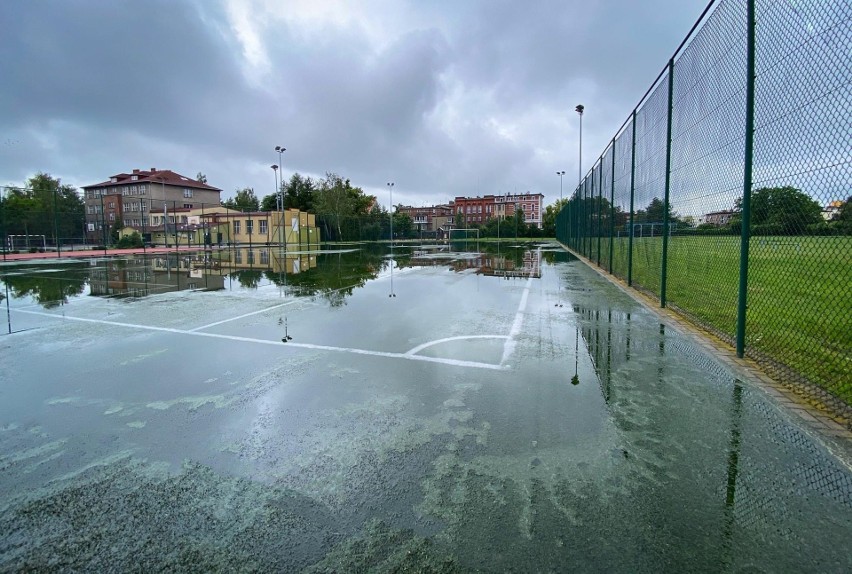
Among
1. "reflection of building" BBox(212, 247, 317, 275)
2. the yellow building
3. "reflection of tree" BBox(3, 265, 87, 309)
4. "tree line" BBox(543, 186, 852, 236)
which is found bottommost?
Result: "reflection of tree" BBox(3, 265, 87, 309)

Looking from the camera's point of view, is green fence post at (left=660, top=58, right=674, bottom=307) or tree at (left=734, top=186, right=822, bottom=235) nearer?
tree at (left=734, top=186, right=822, bottom=235)

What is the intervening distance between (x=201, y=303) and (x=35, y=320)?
8.36 ft

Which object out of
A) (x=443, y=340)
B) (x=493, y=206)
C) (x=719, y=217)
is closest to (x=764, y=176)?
(x=719, y=217)

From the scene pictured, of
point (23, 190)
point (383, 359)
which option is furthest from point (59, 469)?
point (23, 190)

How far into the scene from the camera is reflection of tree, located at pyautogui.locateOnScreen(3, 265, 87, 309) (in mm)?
9992

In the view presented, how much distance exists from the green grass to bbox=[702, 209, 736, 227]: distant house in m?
0.24

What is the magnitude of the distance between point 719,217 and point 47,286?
590 inches

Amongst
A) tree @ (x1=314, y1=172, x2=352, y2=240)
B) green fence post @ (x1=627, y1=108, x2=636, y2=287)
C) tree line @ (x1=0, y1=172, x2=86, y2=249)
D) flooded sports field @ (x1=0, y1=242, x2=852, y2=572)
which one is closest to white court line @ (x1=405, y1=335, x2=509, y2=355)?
flooded sports field @ (x1=0, y1=242, x2=852, y2=572)

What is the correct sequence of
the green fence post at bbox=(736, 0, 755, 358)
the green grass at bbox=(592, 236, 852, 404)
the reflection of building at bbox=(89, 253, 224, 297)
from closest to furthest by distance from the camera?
1. the green grass at bbox=(592, 236, 852, 404)
2. the green fence post at bbox=(736, 0, 755, 358)
3. the reflection of building at bbox=(89, 253, 224, 297)

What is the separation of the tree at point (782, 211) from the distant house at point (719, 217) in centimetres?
44

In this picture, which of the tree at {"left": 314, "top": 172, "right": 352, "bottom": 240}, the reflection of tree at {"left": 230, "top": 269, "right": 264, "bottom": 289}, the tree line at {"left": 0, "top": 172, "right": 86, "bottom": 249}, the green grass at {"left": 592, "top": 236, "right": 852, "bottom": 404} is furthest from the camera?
the tree at {"left": 314, "top": 172, "right": 352, "bottom": 240}

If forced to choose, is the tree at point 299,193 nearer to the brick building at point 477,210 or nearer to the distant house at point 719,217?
the brick building at point 477,210

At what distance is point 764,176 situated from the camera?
16.2ft

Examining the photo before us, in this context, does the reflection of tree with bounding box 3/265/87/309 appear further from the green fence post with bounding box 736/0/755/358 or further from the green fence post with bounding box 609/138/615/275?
the green fence post with bounding box 609/138/615/275
